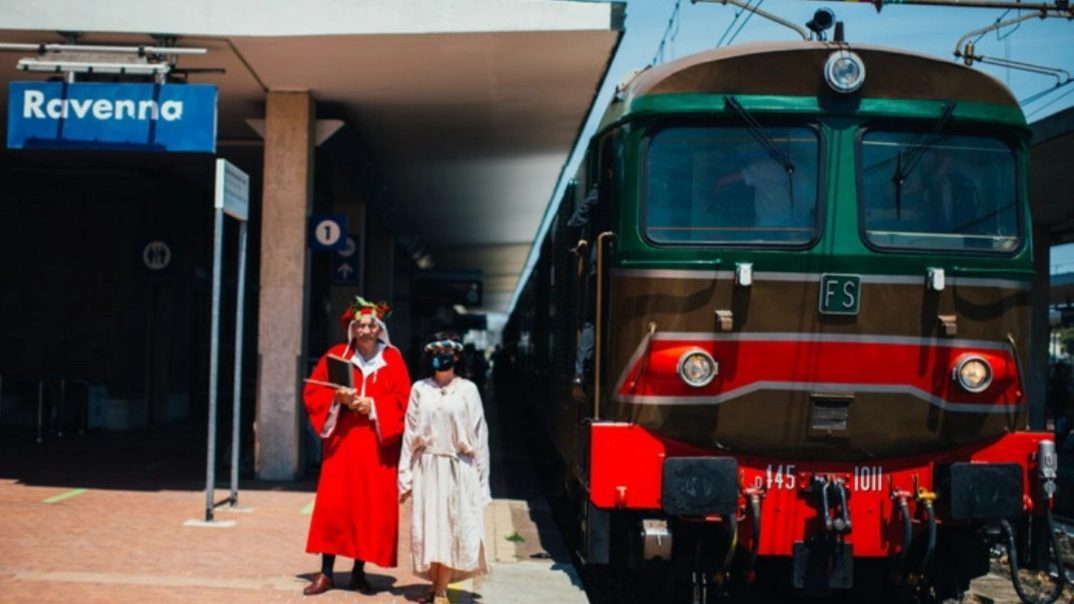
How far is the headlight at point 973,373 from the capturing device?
750cm

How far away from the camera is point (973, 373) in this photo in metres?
7.53

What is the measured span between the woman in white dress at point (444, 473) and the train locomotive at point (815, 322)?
0.70m

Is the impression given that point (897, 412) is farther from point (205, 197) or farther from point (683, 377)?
point (205, 197)

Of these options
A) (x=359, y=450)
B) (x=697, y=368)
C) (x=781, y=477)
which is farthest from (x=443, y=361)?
(x=781, y=477)

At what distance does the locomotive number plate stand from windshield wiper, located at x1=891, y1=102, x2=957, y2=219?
1.74 feet

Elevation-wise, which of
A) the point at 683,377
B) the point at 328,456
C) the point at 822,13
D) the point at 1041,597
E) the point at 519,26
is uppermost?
the point at 519,26

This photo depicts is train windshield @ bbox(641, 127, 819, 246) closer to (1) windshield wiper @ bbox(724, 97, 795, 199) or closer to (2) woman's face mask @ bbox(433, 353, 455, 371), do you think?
(1) windshield wiper @ bbox(724, 97, 795, 199)

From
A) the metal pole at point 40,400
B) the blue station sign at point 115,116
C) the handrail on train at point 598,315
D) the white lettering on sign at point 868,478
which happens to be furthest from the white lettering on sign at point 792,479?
the metal pole at point 40,400

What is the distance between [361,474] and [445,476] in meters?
0.59

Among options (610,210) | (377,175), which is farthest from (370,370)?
(377,175)

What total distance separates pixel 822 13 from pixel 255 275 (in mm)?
20727

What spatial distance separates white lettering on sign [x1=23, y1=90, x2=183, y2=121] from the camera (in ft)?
38.5

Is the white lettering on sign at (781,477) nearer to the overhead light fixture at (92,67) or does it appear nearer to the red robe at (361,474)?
the red robe at (361,474)

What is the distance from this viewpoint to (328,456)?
8.10 m
